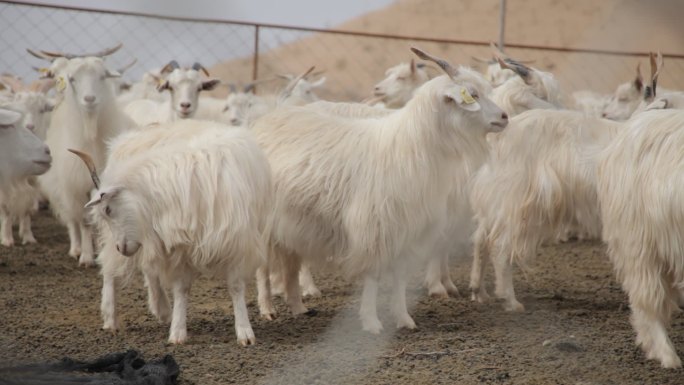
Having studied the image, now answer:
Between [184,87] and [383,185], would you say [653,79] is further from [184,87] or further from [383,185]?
[184,87]

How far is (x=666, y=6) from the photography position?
92cm

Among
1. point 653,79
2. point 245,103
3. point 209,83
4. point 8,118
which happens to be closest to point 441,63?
point 653,79

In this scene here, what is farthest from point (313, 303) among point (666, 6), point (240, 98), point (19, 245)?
point (666, 6)

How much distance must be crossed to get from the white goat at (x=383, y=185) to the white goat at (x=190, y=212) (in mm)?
402

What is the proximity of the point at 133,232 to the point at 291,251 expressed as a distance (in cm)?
109

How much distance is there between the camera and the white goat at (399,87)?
8922 millimetres

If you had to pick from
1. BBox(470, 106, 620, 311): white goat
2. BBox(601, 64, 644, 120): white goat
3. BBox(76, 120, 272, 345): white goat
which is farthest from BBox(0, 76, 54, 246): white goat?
BBox(601, 64, 644, 120): white goat

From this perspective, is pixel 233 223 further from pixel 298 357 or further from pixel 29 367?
pixel 29 367

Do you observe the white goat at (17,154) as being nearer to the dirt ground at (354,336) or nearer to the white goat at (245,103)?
the dirt ground at (354,336)

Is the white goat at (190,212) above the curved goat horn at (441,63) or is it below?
below

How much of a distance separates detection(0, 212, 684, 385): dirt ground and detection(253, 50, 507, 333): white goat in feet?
1.35

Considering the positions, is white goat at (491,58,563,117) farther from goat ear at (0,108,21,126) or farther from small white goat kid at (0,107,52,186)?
goat ear at (0,108,21,126)

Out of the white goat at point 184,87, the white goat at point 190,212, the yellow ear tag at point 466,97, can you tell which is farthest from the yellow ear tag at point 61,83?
the yellow ear tag at point 466,97

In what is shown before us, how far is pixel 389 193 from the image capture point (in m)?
4.83
